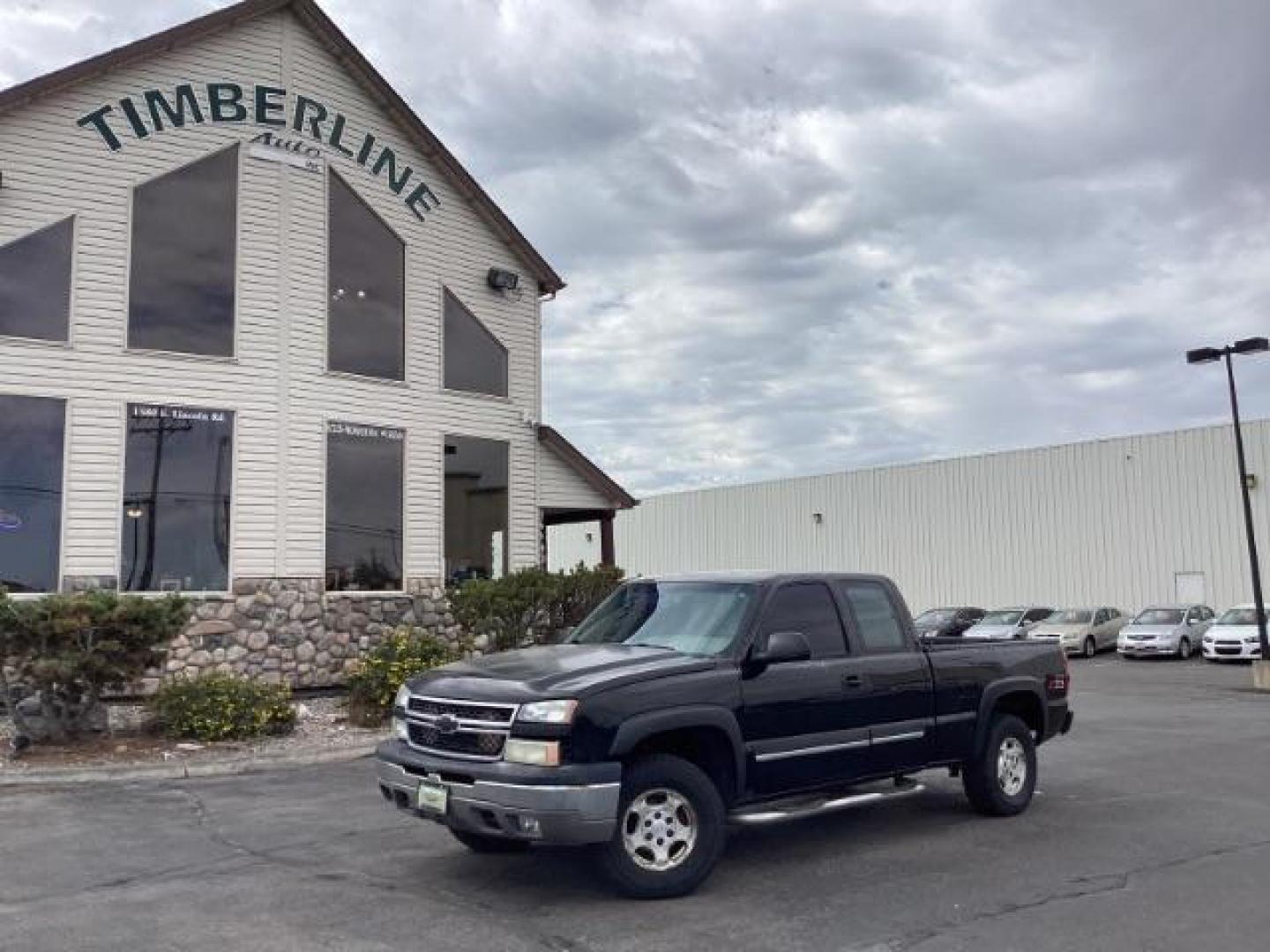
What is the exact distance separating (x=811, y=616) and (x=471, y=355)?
1209cm

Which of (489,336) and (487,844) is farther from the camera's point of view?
(489,336)

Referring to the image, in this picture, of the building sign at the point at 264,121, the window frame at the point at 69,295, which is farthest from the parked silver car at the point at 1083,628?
the window frame at the point at 69,295

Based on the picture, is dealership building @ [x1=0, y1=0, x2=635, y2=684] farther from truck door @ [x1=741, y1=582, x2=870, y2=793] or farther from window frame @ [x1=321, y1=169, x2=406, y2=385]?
truck door @ [x1=741, y1=582, x2=870, y2=793]

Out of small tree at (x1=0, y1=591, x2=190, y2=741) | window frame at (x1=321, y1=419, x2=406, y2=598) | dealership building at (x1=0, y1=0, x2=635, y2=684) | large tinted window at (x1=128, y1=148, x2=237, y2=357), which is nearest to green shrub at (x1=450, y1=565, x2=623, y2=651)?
window frame at (x1=321, y1=419, x2=406, y2=598)

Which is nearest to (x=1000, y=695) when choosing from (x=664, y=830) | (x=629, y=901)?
(x=664, y=830)

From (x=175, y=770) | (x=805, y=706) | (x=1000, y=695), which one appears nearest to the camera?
(x=805, y=706)

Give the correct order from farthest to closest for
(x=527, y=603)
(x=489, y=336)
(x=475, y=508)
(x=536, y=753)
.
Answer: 1. (x=489, y=336)
2. (x=475, y=508)
3. (x=527, y=603)
4. (x=536, y=753)

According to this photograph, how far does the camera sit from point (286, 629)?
52.8 feet

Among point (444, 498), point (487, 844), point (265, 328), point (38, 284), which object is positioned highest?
point (38, 284)

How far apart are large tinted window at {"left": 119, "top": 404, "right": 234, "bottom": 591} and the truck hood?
368 inches

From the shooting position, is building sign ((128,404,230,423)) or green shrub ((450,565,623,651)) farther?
building sign ((128,404,230,423))

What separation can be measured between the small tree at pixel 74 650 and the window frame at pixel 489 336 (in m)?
7.00

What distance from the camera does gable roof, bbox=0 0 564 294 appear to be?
1516cm

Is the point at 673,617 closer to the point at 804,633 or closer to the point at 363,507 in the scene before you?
the point at 804,633
